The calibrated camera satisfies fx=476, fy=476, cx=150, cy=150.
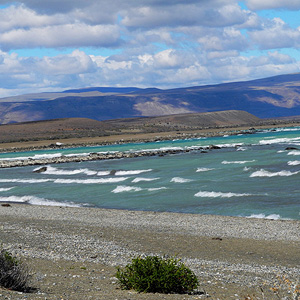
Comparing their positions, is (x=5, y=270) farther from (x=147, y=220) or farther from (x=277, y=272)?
(x=147, y=220)

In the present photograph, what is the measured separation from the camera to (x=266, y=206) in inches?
957

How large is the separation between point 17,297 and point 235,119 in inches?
7109

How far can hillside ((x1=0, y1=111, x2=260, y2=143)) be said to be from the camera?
Result: 418 feet

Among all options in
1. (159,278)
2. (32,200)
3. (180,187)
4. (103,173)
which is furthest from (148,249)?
(103,173)

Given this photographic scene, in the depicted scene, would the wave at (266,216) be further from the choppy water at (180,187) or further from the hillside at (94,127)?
the hillside at (94,127)

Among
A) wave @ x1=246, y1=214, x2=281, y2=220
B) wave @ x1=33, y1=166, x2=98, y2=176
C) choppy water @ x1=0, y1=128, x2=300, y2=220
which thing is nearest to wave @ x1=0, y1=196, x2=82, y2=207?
choppy water @ x1=0, y1=128, x2=300, y2=220

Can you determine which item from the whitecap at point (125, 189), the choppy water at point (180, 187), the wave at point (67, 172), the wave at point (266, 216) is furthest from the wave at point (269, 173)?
the wave at point (67, 172)

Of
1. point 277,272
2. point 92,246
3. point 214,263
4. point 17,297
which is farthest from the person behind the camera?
point 92,246

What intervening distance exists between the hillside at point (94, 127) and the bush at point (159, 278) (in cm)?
11100

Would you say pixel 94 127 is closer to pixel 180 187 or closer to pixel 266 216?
pixel 180 187

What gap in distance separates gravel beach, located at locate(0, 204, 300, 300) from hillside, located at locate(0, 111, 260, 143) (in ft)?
329

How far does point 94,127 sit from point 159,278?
14011 cm

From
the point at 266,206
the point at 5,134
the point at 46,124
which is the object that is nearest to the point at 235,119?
the point at 46,124

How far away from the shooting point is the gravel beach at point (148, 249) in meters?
9.76
